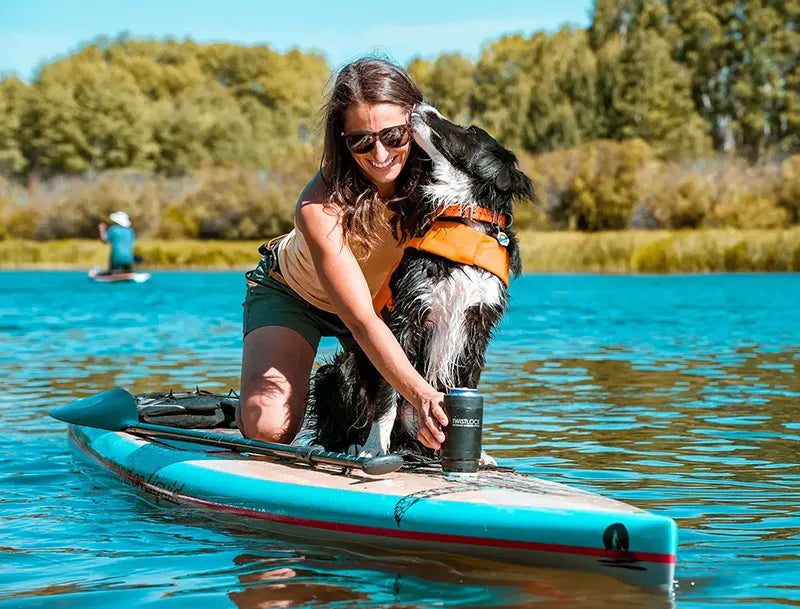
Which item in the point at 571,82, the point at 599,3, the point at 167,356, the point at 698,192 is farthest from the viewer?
the point at 599,3

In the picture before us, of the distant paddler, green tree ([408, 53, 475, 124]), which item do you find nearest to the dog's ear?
the distant paddler

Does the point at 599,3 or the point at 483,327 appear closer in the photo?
the point at 483,327

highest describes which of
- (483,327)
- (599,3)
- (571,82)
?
(599,3)

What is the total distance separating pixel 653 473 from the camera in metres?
6.07

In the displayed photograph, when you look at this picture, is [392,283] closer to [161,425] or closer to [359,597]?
[359,597]

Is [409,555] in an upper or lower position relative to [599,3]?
lower

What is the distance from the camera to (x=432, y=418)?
4.29m

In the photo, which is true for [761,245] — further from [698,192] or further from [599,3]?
[599,3]

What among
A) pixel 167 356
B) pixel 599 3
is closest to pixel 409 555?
pixel 167 356

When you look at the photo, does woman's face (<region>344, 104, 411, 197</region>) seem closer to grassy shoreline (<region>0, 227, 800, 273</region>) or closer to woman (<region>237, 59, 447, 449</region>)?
woman (<region>237, 59, 447, 449</region>)

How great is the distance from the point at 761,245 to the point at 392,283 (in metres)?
26.4

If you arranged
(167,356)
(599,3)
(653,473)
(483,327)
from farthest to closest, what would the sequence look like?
(599,3), (167,356), (653,473), (483,327)

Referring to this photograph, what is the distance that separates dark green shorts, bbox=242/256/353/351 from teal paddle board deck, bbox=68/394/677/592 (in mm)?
569

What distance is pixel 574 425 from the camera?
774cm
